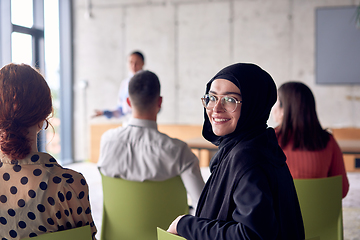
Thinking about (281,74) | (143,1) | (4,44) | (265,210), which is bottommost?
(265,210)

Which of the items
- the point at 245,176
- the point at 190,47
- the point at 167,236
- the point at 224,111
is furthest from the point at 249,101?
the point at 190,47

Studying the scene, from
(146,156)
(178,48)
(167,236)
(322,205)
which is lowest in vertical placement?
(322,205)

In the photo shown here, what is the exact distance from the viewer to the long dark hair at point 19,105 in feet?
3.82

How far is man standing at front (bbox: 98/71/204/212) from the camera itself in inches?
76.7

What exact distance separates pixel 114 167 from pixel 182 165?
37 cm

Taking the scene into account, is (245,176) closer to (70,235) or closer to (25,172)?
(70,235)

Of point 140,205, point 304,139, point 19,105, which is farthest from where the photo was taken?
point 304,139

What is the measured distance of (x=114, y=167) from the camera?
201 centimetres

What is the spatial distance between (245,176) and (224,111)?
11.7 inches

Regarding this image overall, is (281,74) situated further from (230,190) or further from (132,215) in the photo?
(230,190)

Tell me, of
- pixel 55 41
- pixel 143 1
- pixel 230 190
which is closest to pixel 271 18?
pixel 143 1

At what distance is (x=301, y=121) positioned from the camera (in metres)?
2.12

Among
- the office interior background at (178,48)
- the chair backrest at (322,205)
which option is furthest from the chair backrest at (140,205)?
the office interior background at (178,48)

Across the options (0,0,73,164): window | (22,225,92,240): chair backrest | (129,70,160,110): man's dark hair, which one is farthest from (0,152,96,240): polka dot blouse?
(0,0,73,164): window
